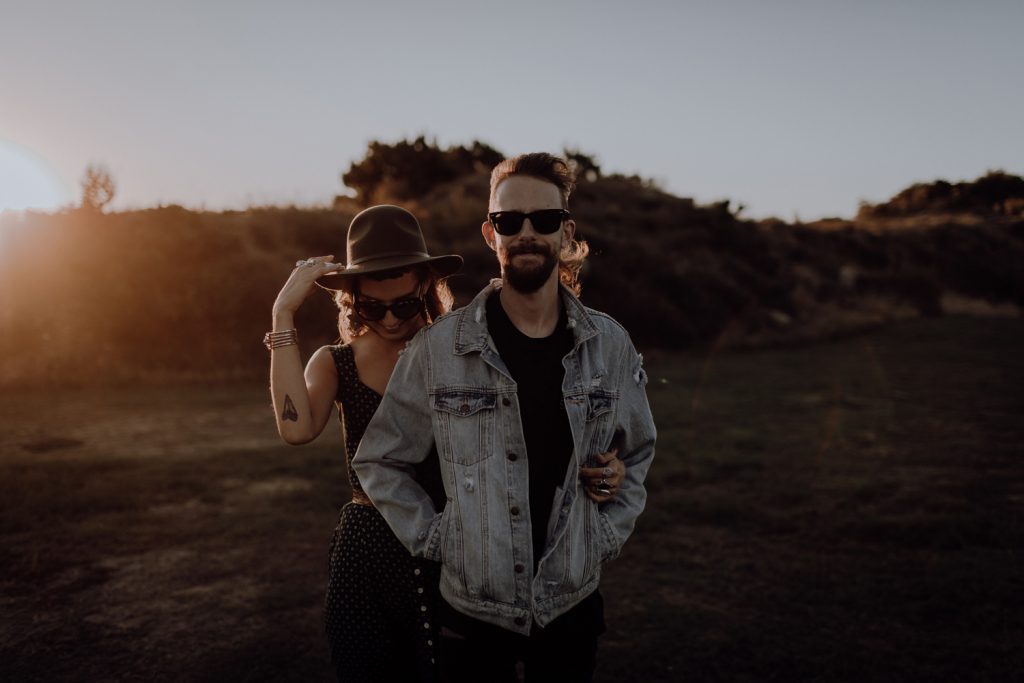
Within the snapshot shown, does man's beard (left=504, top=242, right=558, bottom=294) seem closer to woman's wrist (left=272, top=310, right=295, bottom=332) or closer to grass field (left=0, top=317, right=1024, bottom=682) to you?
woman's wrist (left=272, top=310, right=295, bottom=332)

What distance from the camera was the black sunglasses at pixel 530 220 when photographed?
231 cm

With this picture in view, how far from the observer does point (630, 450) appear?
246cm

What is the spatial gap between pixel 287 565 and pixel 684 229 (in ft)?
80.3

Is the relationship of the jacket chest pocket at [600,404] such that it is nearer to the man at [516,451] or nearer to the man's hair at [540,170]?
the man at [516,451]

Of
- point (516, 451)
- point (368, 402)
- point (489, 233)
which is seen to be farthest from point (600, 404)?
point (368, 402)

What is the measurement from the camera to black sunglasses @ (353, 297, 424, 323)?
2.66 meters

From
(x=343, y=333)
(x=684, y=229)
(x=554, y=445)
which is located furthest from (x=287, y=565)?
(x=684, y=229)

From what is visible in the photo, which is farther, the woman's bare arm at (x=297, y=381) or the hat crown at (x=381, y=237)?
the hat crown at (x=381, y=237)

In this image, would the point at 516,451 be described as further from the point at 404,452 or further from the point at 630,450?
the point at 630,450

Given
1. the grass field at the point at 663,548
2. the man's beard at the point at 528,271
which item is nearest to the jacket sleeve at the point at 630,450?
the man's beard at the point at 528,271

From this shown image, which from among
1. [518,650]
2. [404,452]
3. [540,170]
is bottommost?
[518,650]

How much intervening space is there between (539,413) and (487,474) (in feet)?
0.87

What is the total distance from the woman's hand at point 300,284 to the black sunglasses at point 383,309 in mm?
171

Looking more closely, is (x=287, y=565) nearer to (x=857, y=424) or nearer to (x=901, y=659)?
(x=901, y=659)
